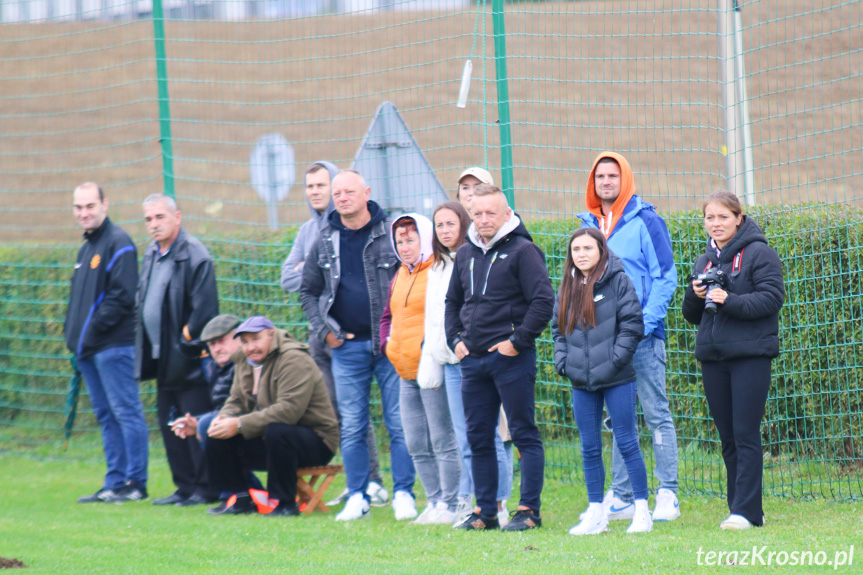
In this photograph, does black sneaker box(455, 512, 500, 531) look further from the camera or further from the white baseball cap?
the white baseball cap

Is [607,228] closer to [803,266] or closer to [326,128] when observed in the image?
[803,266]

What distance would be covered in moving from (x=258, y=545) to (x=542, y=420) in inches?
104

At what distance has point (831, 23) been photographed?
637 cm

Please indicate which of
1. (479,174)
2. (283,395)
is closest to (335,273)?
(283,395)

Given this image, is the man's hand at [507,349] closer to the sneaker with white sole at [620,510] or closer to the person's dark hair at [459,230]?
the person's dark hair at [459,230]

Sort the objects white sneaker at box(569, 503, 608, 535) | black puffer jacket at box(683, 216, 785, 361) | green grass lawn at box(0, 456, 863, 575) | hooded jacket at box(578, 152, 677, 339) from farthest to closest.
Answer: hooded jacket at box(578, 152, 677, 339), white sneaker at box(569, 503, 608, 535), black puffer jacket at box(683, 216, 785, 361), green grass lawn at box(0, 456, 863, 575)

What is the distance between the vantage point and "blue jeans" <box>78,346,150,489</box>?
7.59 metres

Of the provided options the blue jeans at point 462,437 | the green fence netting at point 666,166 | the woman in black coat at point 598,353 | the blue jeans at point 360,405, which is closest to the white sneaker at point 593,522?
the woman in black coat at point 598,353

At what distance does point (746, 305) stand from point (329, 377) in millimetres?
3258

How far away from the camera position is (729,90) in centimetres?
657

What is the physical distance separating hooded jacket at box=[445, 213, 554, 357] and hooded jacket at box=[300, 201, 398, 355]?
82cm

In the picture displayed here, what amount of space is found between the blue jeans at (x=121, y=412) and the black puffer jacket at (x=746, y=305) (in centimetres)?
441

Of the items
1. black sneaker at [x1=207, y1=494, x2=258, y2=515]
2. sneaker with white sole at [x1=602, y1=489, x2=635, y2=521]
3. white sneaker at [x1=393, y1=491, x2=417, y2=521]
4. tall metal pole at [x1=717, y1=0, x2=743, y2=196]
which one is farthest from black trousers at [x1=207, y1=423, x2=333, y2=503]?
tall metal pole at [x1=717, y1=0, x2=743, y2=196]

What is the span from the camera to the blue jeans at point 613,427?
18.0ft
